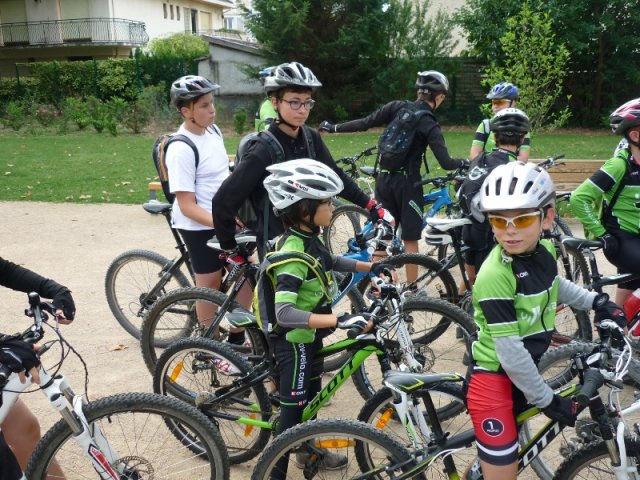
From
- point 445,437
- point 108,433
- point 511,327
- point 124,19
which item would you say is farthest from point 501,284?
point 124,19

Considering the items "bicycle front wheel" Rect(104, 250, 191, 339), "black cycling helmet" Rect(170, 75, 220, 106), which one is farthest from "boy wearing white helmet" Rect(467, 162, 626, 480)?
"bicycle front wheel" Rect(104, 250, 191, 339)

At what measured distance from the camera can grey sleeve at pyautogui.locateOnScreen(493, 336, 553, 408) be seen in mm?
2602

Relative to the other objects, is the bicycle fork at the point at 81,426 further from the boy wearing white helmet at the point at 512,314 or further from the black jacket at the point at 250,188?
the boy wearing white helmet at the point at 512,314

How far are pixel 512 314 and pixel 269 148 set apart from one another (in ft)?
6.15

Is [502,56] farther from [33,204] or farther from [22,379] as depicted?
[22,379]

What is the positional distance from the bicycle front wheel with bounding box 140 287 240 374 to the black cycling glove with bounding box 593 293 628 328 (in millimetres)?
2318

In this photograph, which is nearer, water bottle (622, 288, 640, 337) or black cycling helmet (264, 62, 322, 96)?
black cycling helmet (264, 62, 322, 96)

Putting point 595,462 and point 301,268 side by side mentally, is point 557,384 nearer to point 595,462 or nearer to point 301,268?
point 595,462

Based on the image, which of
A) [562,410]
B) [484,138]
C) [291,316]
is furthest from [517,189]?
[484,138]

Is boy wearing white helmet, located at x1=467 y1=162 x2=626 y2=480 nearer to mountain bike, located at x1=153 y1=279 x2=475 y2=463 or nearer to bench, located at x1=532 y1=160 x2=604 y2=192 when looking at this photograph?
mountain bike, located at x1=153 y1=279 x2=475 y2=463

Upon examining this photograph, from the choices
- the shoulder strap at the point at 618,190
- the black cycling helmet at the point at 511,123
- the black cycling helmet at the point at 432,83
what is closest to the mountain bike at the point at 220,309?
the black cycling helmet at the point at 511,123

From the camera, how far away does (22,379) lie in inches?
115

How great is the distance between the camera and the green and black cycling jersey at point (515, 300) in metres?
2.65

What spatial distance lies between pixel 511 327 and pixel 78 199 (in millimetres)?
10314
